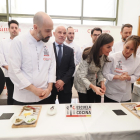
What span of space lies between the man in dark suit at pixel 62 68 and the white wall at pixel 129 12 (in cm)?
284

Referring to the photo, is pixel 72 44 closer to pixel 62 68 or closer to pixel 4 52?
pixel 62 68

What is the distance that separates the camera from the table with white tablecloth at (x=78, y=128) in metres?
0.86

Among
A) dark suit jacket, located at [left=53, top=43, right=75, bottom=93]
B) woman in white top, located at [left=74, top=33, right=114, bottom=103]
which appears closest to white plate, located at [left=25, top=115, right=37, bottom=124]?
woman in white top, located at [left=74, top=33, right=114, bottom=103]

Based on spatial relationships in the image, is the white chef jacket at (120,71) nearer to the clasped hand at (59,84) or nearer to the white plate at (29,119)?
the clasped hand at (59,84)

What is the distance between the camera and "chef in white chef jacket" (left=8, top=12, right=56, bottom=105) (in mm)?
1189

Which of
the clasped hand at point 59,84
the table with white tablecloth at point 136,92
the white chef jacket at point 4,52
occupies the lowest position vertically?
the table with white tablecloth at point 136,92

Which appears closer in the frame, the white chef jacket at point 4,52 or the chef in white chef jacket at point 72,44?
the white chef jacket at point 4,52

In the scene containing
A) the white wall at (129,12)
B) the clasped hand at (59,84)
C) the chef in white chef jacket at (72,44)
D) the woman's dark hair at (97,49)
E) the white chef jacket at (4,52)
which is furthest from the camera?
the white wall at (129,12)

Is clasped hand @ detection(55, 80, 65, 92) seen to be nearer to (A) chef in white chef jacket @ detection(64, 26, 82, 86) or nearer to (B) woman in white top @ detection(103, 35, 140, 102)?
(B) woman in white top @ detection(103, 35, 140, 102)

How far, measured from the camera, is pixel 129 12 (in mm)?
4137

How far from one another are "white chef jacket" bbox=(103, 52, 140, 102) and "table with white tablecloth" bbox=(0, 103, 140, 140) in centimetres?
46

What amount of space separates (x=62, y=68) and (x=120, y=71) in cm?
73

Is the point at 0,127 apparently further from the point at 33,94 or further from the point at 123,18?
the point at 123,18

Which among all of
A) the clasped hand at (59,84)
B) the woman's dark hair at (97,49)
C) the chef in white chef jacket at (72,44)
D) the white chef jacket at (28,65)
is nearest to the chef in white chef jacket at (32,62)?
the white chef jacket at (28,65)
